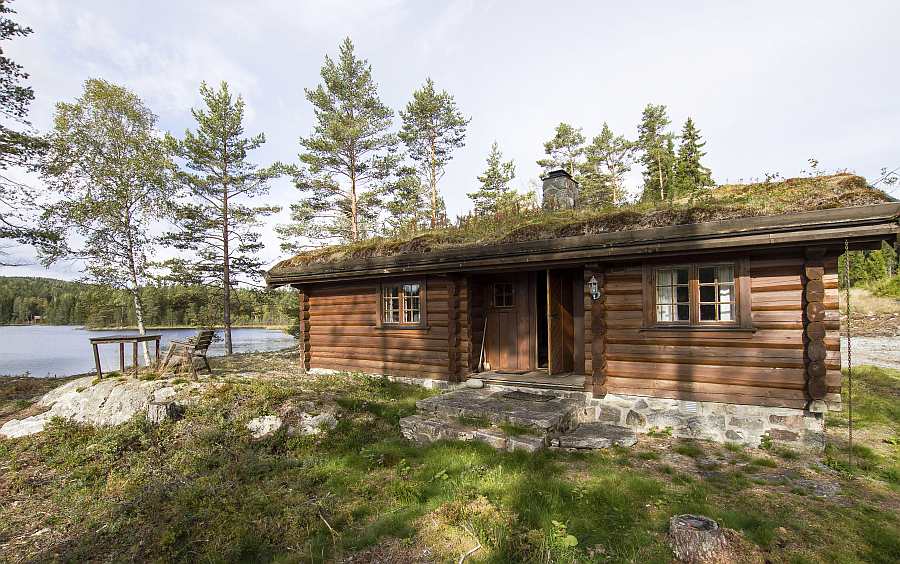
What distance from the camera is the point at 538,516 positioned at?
3676 mm

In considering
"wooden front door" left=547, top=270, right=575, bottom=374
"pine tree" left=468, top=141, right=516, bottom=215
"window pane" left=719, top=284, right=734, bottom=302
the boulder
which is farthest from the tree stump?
"pine tree" left=468, top=141, right=516, bottom=215

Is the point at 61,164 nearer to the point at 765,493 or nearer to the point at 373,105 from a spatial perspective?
the point at 373,105

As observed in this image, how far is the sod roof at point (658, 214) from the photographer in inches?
205

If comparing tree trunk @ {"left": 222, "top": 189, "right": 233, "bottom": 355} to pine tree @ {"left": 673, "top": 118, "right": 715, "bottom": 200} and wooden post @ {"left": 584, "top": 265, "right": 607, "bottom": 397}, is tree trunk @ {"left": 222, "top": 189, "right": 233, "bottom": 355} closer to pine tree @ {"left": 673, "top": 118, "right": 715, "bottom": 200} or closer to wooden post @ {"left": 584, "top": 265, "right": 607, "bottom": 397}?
wooden post @ {"left": 584, "top": 265, "right": 607, "bottom": 397}

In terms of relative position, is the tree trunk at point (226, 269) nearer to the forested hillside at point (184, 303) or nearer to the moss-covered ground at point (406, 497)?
the forested hillside at point (184, 303)

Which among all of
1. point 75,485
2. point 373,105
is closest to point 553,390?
point 75,485

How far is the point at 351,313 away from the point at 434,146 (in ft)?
50.7

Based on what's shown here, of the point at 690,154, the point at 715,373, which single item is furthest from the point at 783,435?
the point at 690,154

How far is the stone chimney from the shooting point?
8906 millimetres

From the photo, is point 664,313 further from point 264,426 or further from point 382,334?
point 264,426

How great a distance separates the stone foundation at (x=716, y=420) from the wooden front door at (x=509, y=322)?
2337 millimetres

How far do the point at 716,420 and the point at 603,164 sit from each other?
2550 cm

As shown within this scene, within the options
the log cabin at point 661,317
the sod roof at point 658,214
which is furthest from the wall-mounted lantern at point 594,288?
the sod roof at point 658,214

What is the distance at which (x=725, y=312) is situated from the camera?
584cm
